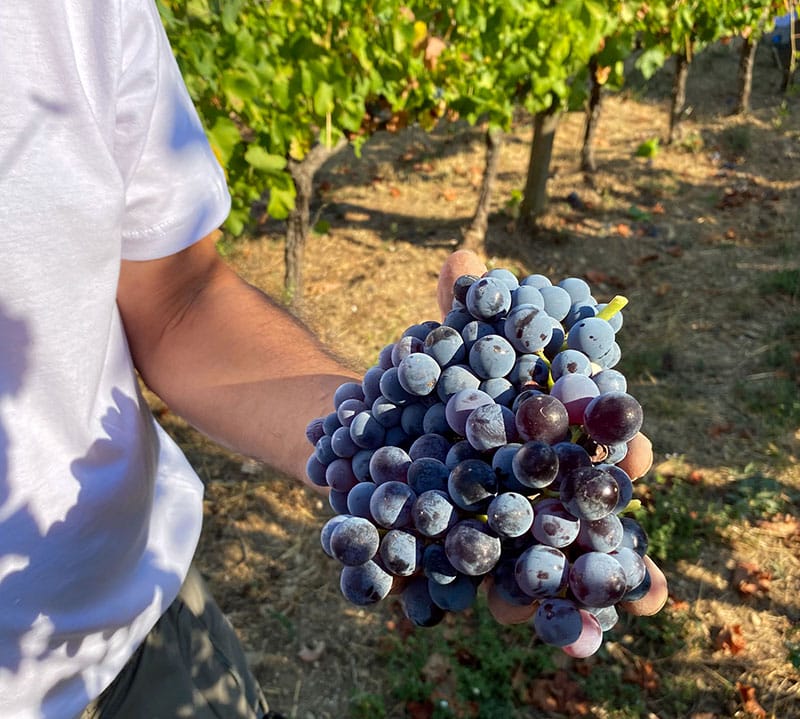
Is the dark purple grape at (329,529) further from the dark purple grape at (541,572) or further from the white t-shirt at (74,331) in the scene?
the white t-shirt at (74,331)

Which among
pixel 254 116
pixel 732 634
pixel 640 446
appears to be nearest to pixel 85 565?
pixel 640 446

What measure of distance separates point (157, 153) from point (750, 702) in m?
3.06

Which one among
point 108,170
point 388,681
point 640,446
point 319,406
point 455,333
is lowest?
point 388,681

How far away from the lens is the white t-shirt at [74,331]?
42.1 inches

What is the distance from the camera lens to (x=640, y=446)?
0.98 meters

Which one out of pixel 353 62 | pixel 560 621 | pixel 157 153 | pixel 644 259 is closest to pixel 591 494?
pixel 560 621

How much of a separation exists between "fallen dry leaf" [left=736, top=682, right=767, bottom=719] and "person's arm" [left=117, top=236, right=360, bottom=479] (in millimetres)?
2509

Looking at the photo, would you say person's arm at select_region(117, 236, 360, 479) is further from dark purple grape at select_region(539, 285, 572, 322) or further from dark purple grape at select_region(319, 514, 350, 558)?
dark purple grape at select_region(539, 285, 572, 322)

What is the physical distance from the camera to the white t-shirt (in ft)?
3.51

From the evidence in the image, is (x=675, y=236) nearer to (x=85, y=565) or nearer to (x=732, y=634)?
(x=732, y=634)

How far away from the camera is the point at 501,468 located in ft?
2.93

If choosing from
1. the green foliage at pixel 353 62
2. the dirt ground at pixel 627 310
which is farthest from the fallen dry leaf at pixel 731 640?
the green foliage at pixel 353 62

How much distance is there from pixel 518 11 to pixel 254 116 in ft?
6.51

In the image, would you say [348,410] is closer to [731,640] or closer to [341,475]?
[341,475]
